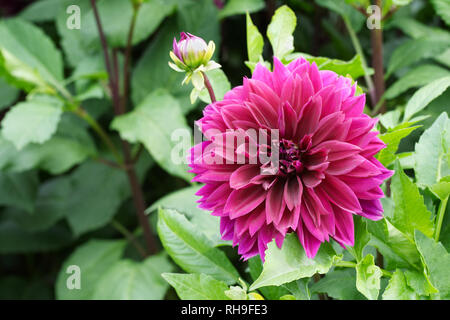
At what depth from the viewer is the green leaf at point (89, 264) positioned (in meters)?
0.68

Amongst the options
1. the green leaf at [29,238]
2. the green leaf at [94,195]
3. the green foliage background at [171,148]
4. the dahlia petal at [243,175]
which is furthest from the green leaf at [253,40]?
the green leaf at [29,238]

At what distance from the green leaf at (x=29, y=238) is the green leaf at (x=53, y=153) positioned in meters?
0.21

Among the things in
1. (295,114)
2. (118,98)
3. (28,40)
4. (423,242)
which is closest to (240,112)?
(295,114)

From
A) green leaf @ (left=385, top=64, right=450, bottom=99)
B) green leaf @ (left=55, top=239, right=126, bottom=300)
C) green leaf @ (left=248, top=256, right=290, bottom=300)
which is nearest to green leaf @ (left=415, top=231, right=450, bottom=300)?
green leaf @ (left=248, top=256, right=290, bottom=300)

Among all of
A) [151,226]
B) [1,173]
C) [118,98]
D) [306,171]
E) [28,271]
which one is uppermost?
[306,171]

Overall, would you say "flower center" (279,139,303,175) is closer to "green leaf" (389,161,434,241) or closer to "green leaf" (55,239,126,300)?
"green leaf" (389,161,434,241)

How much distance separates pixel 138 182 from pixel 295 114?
0.47 meters

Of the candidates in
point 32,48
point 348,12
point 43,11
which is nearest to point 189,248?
point 348,12

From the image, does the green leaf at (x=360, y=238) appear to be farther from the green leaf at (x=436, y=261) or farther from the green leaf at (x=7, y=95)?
the green leaf at (x=7, y=95)

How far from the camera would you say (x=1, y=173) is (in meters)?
0.76

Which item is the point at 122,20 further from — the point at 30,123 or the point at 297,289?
the point at 297,289

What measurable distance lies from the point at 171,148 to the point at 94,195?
0.75 feet

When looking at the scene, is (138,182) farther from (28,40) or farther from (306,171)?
(306,171)

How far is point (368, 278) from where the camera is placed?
29 cm
